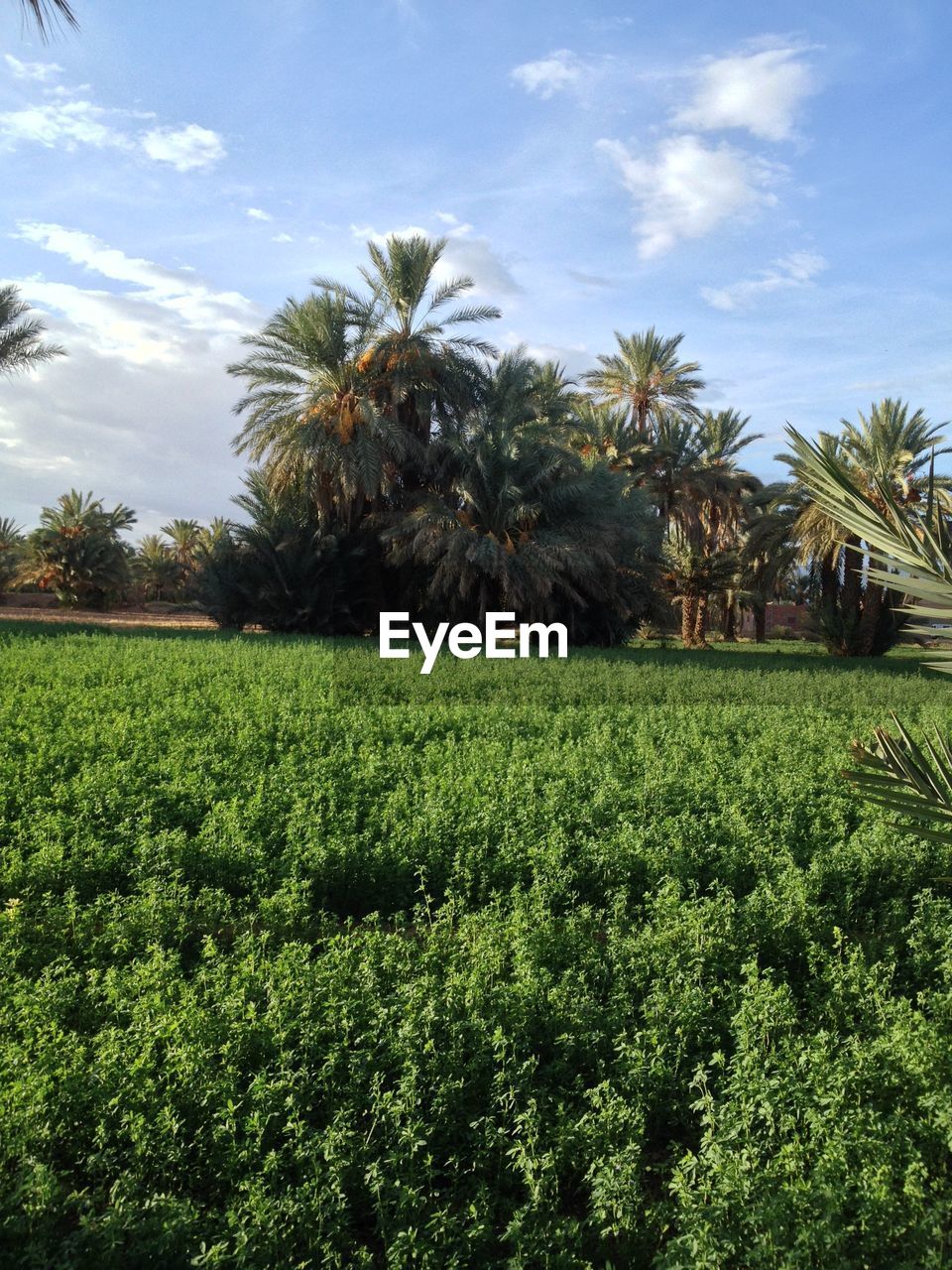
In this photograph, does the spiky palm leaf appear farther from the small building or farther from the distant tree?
the small building

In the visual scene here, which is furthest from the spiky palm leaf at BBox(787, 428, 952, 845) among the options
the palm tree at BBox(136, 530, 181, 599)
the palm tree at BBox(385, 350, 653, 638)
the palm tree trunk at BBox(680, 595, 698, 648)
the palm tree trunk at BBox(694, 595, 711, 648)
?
the palm tree at BBox(136, 530, 181, 599)

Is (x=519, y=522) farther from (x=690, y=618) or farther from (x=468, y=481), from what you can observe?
(x=690, y=618)

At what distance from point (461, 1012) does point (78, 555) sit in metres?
39.4

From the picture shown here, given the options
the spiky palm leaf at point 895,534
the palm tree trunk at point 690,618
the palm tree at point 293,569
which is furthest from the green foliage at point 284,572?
the spiky palm leaf at point 895,534

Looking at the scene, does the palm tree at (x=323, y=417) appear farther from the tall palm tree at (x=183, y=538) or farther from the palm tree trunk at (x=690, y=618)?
the tall palm tree at (x=183, y=538)

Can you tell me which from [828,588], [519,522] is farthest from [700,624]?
[519,522]

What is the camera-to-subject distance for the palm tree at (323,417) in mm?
26391

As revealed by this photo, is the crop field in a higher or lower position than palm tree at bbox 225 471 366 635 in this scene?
lower

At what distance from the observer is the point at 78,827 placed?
6.90 meters

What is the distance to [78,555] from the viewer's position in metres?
39.9

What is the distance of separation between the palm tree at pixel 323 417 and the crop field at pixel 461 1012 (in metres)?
17.9

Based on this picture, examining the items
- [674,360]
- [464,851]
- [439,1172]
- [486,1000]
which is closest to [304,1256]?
[439,1172]

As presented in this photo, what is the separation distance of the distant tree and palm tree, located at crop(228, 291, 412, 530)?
585 inches

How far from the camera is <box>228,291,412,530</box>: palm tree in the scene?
26.4 m
